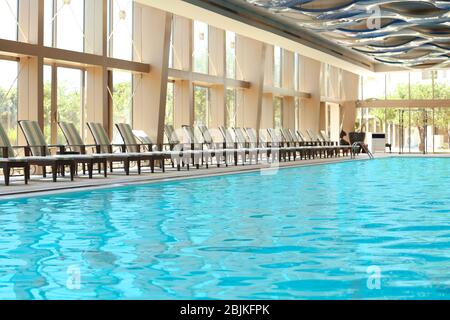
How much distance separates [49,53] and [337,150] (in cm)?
1578

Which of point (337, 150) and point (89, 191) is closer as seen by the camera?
point (89, 191)

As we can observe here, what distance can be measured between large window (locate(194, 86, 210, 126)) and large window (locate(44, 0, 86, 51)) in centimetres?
639

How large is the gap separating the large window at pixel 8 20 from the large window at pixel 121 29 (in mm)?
3582

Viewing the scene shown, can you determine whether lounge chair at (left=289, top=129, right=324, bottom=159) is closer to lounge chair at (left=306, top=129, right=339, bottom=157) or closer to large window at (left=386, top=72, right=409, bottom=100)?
lounge chair at (left=306, top=129, right=339, bottom=157)

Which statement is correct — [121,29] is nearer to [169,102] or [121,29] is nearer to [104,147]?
[169,102]

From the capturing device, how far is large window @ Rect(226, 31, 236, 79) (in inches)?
949

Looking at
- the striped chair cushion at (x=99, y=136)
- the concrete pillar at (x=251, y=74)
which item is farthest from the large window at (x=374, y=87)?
the striped chair cushion at (x=99, y=136)

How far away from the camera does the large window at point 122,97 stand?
709 inches

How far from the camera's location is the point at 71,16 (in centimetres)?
1600

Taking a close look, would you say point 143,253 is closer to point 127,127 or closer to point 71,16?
point 127,127

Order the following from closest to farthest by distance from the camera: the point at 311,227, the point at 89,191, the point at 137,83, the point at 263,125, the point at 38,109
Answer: the point at 311,227 < the point at 89,191 < the point at 38,109 < the point at 137,83 < the point at 263,125

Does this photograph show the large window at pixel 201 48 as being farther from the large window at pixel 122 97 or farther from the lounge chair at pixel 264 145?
the large window at pixel 122 97

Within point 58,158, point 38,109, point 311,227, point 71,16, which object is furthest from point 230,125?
point 311,227

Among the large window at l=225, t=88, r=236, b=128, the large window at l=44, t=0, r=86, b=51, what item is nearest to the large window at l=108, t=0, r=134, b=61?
the large window at l=44, t=0, r=86, b=51
